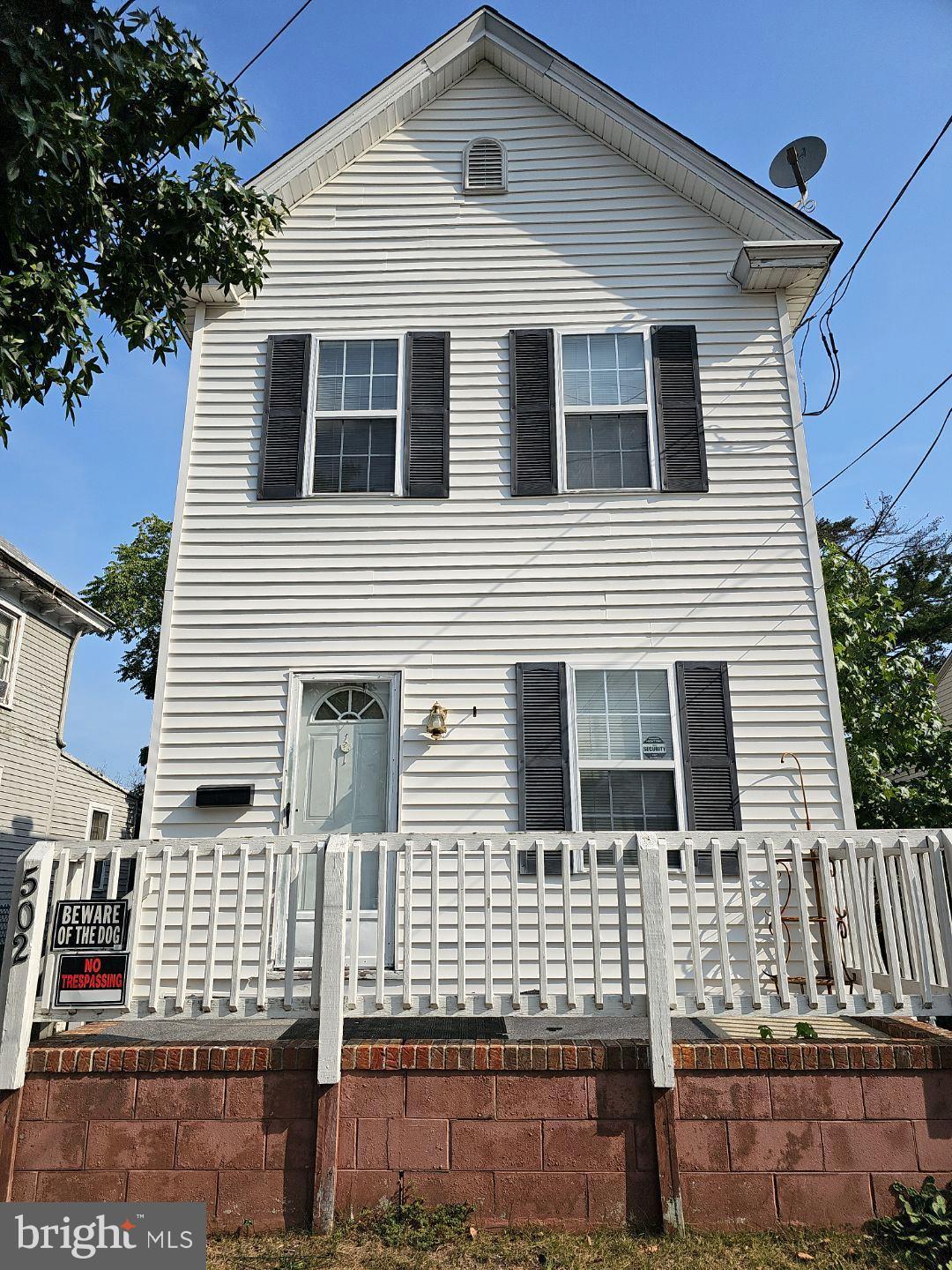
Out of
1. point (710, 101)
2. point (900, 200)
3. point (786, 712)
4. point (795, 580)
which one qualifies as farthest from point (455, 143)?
point (786, 712)

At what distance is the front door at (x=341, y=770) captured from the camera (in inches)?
249

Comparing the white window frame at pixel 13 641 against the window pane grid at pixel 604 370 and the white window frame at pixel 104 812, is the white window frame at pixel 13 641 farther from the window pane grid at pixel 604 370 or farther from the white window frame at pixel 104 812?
the window pane grid at pixel 604 370

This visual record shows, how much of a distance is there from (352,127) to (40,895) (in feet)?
21.8

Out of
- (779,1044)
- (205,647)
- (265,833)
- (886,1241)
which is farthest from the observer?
(205,647)

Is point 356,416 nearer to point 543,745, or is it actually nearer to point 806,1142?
point 543,745

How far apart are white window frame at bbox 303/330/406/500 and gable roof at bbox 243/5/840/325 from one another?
105cm

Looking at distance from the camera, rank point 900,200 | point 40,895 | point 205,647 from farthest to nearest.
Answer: point 900,200, point 205,647, point 40,895

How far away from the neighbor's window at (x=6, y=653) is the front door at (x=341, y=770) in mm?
9592

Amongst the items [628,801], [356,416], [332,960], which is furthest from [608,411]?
[332,960]

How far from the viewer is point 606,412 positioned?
7.12m

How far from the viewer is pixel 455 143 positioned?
7.70 m

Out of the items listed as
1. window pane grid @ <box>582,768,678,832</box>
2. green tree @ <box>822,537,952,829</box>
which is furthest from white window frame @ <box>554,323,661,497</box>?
green tree @ <box>822,537,952,829</box>

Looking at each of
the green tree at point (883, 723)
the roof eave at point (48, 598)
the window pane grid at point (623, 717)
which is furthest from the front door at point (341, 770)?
the roof eave at point (48, 598)

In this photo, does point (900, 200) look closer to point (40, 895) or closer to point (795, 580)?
point (795, 580)
